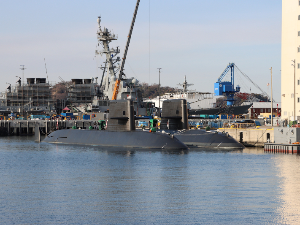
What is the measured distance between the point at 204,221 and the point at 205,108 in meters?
111

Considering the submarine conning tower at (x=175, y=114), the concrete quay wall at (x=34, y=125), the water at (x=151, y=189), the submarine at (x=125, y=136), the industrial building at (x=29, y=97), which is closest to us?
the water at (x=151, y=189)

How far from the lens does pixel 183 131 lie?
195ft

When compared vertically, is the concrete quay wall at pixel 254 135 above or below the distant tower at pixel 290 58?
below

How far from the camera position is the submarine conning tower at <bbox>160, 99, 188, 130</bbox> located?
2327 inches

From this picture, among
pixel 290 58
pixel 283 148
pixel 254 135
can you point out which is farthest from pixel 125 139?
pixel 290 58

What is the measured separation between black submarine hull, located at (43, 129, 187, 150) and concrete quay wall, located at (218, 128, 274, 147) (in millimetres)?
14005

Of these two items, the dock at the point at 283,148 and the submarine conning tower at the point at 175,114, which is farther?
the submarine conning tower at the point at 175,114

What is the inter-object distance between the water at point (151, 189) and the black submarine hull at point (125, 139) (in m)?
4.22

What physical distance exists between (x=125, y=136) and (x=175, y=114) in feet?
24.8

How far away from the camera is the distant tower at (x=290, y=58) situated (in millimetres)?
69562

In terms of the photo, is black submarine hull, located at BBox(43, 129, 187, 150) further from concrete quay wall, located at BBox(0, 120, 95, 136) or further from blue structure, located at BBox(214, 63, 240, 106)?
blue structure, located at BBox(214, 63, 240, 106)

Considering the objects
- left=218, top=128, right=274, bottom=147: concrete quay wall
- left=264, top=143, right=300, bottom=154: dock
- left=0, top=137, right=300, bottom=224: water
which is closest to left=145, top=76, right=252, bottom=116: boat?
left=218, top=128, right=274, bottom=147: concrete quay wall

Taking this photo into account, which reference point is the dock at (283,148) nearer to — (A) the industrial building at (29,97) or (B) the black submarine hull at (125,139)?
(B) the black submarine hull at (125,139)

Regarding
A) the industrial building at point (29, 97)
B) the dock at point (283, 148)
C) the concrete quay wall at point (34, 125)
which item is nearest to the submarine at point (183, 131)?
the dock at point (283, 148)
